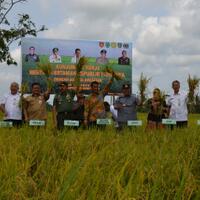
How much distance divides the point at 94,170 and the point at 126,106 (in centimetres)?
556

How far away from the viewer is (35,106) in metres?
8.45

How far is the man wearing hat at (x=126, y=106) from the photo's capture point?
876 centimetres

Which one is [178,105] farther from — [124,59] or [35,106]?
[124,59]

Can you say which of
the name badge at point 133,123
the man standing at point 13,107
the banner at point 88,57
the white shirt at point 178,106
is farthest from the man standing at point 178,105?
the banner at point 88,57

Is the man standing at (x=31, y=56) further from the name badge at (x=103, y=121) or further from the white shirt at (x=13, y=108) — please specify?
the name badge at (x=103, y=121)

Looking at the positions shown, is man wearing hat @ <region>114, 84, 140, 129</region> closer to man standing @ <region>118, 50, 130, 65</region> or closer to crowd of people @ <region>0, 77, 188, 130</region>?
crowd of people @ <region>0, 77, 188, 130</region>

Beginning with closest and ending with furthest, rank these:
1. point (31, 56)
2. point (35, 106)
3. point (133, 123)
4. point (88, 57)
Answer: point (133, 123)
point (35, 106)
point (31, 56)
point (88, 57)

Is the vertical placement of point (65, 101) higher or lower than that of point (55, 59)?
lower

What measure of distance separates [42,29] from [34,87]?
7.49 meters

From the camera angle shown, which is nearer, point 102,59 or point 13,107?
point 13,107

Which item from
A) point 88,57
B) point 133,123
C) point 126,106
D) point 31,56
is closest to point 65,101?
point 126,106

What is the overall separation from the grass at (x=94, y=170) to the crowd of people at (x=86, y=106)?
238cm

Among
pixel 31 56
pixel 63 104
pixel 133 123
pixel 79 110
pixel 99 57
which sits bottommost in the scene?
pixel 133 123

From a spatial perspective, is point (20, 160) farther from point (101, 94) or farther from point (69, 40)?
point (69, 40)
